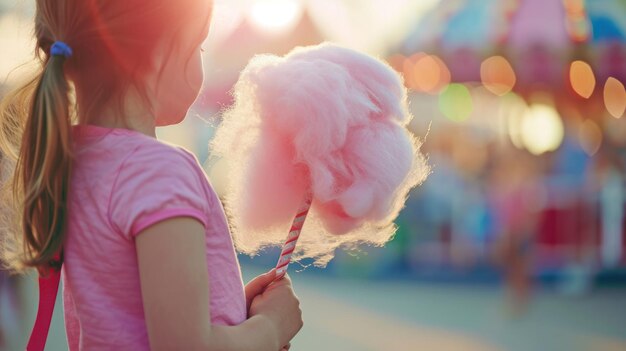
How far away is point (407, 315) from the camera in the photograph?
26.8ft

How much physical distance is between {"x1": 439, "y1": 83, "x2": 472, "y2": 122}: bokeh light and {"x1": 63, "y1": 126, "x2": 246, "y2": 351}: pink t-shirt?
11583 mm

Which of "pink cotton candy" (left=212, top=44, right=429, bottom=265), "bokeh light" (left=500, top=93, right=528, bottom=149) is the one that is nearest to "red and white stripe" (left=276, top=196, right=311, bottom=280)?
"pink cotton candy" (left=212, top=44, right=429, bottom=265)

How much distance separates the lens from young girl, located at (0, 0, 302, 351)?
4.27 feet

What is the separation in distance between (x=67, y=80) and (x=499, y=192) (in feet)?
26.2

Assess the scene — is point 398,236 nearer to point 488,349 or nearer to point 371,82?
point 488,349

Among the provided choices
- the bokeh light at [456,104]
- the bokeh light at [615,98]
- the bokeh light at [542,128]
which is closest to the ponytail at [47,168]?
the bokeh light at [542,128]

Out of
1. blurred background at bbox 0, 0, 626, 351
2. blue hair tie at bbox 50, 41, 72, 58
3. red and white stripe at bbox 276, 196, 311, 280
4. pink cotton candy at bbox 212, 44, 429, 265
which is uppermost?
blue hair tie at bbox 50, 41, 72, 58

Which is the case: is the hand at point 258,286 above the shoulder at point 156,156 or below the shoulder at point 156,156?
below

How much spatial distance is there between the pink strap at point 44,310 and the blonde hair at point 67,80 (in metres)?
0.06

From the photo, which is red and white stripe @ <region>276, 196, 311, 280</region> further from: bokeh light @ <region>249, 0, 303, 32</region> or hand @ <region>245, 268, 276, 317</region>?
bokeh light @ <region>249, 0, 303, 32</region>

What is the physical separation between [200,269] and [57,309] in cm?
723

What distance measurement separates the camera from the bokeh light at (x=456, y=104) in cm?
1299

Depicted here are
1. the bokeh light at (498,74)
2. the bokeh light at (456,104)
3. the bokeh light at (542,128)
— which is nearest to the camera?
the bokeh light at (498,74)

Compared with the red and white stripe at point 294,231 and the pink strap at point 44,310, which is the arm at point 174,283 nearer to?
the pink strap at point 44,310
